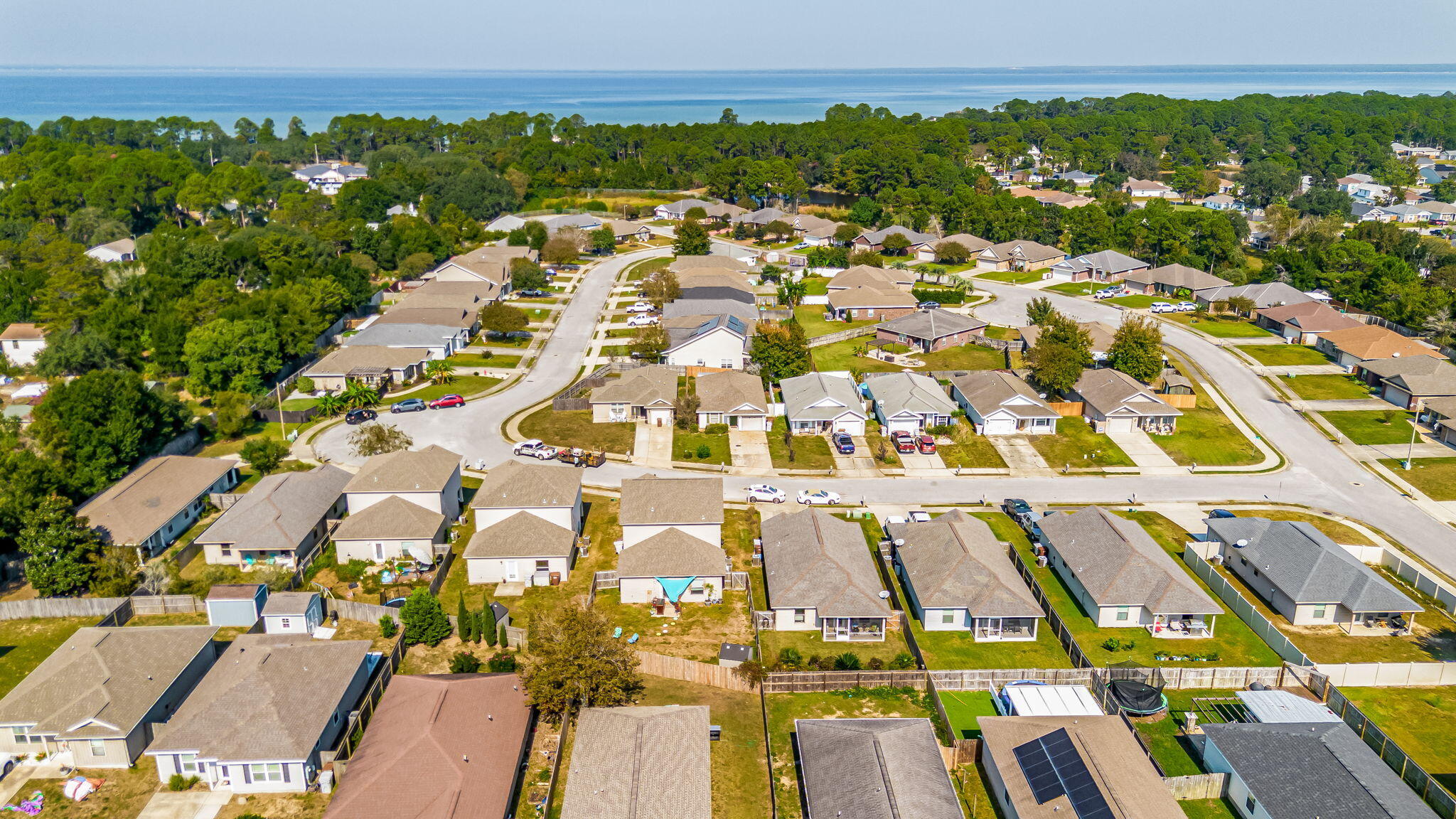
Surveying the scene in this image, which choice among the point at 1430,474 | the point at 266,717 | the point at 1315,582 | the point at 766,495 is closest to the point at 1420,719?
the point at 1315,582

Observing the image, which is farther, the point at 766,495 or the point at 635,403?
the point at 635,403

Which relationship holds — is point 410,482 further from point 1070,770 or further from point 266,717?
point 1070,770

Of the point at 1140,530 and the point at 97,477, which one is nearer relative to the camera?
the point at 1140,530

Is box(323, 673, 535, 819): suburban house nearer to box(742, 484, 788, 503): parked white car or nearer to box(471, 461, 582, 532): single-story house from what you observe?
box(471, 461, 582, 532): single-story house

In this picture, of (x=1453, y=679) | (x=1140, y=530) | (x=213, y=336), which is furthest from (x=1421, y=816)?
(x=213, y=336)

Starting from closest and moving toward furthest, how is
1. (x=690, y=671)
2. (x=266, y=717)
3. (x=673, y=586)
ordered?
(x=266, y=717)
(x=690, y=671)
(x=673, y=586)

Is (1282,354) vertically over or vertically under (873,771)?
over

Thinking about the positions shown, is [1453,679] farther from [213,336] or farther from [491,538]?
[213,336]
